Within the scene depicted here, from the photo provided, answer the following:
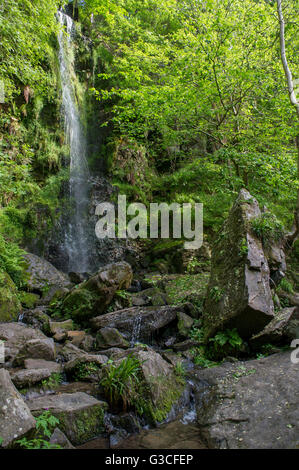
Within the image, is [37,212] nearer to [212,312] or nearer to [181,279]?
[181,279]

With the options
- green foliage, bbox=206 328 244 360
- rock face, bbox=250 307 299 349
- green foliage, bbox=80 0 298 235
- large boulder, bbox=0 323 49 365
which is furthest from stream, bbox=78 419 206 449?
green foliage, bbox=80 0 298 235

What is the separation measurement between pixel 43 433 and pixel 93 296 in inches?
184

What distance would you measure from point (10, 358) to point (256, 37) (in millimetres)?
9925

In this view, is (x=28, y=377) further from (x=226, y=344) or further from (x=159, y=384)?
(x=226, y=344)

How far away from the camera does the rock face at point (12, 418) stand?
2576 mm

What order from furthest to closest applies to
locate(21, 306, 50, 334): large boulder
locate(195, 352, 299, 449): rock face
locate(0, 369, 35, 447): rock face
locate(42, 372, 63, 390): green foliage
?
locate(21, 306, 50, 334): large boulder
locate(42, 372, 63, 390): green foliage
locate(195, 352, 299, 449): rock face
locate(0, 369, 35, 447): rock face

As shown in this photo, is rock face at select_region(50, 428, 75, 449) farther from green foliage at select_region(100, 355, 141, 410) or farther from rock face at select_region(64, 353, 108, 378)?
rock face at select_region(64, 353, 108, 378)

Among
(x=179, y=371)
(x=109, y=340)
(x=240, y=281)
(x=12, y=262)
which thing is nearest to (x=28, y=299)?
(x=12, y=262)

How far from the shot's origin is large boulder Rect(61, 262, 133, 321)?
7500 mm

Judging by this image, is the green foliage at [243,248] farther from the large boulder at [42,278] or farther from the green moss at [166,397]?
the large boulder at [42,278]

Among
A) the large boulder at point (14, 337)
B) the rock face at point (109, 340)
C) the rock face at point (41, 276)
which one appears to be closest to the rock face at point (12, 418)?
the large boulder at point (14, 337)

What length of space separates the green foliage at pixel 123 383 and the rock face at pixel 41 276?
5.46m

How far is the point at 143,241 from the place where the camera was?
1346 centimetres

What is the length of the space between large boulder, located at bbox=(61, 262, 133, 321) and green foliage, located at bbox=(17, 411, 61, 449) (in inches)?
165
